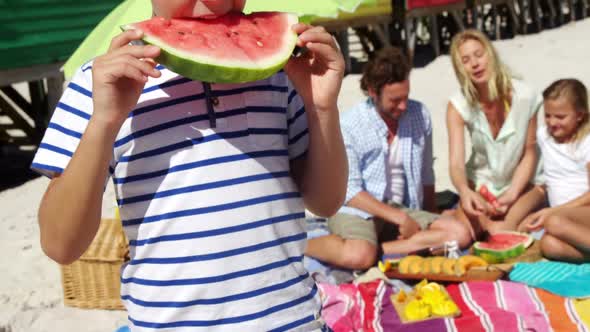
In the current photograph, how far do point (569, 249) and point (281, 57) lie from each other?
12.7ft

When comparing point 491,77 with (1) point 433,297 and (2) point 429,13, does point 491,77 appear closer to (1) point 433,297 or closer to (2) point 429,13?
(1) point 433,297

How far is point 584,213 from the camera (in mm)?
5098

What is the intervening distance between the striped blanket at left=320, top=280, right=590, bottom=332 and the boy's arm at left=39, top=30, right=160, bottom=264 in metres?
2.82

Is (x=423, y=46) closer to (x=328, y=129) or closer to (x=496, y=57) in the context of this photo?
(x=496, y=57)

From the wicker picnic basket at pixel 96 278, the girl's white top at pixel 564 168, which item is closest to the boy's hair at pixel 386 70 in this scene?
the girl's white top at pixel 564 168

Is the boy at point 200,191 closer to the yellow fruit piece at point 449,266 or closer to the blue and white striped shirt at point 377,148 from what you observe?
the yellow fruit piece at point 449,266

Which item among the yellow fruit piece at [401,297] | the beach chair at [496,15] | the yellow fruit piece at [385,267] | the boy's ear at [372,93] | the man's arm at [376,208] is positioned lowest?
the beach chair at [496,15]

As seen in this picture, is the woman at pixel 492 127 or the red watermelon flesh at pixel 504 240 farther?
the woman at pixel 492 127

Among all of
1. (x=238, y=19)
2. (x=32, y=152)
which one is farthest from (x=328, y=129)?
(x=32, y=152)

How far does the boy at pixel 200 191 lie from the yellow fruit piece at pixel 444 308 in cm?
256

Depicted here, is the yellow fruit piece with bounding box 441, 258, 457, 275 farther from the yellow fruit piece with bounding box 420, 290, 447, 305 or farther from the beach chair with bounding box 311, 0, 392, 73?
the beach chair with bounding box 311, 0, 392, 73

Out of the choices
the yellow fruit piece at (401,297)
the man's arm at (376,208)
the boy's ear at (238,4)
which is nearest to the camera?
the boy's ear at (238,4)

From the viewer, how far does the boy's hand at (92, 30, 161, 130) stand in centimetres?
158

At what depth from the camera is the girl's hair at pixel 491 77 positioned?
5.64 metres
